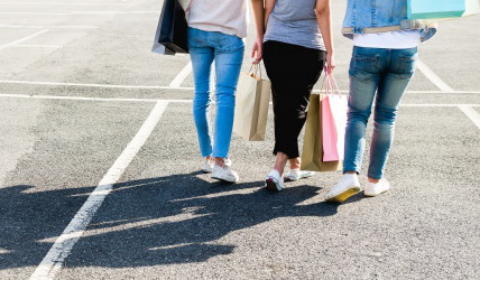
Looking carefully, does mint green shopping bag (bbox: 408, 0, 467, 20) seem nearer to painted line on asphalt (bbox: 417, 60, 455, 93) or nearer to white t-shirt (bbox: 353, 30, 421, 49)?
white t-shirt (bbox: 353, 30, 421, 49)

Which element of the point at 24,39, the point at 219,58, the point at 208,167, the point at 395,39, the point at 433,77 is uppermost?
the point at 395,39

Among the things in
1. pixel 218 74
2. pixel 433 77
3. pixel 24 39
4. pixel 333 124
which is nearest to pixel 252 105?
pixel 218 74

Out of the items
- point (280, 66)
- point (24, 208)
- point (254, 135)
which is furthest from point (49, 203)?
point (280, 66)

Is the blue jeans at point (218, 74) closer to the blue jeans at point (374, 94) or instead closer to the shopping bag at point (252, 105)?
the shopping bag at point (252, 105)

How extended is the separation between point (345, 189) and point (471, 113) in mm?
3246

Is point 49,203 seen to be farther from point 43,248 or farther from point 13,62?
point 13,62

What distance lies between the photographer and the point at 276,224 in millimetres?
4500

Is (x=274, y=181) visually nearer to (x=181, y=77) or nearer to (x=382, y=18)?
(x=382, y=18)

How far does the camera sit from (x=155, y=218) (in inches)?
181

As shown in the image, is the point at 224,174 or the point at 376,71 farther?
the point at 224,174

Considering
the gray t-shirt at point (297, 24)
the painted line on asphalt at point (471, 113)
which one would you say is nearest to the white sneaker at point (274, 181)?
the gray t-shirt at point (297, 24)

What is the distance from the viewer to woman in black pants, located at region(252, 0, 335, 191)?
4.69 m

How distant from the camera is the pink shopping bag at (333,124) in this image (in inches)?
194

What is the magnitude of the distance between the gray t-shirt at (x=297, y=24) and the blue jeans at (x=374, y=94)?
0.31m
